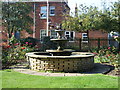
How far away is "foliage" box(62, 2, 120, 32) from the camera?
57.8 feet

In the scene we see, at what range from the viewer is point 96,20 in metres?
17.4

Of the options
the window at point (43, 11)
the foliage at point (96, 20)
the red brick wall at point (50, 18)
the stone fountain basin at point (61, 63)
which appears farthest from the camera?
the window at point (43, 11)

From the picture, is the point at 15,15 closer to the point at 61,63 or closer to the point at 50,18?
the point at 50,18

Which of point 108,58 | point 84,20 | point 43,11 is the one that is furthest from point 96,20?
point 43,11

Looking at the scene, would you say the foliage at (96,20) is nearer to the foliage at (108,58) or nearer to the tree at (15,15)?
the tree at (15,15)

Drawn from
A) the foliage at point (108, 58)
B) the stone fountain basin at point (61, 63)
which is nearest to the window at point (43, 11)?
the foliage at point (108, 58)

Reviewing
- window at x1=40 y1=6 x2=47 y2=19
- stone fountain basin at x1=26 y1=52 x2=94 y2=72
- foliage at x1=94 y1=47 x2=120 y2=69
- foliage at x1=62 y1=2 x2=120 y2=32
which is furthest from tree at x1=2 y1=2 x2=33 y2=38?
stone fountain basin at x1=26 y1=52 x2=94 y2=72

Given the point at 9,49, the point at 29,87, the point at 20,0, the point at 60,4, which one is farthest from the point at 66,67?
the point at 60,4

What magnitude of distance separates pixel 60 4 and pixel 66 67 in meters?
20.0

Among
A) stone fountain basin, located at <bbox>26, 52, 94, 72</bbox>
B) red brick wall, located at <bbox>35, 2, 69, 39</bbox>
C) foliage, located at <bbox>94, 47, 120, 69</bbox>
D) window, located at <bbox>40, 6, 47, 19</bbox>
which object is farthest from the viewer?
window, located at <bbox>40, 6, 47, 19</bbox>

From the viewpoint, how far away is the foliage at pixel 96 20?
17609 millimetres

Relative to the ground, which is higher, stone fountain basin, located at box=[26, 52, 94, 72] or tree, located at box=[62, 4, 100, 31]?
tree, located at box=[62, 4, 100, 31]

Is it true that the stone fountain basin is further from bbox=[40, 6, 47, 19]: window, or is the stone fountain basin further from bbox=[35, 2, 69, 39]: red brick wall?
bbox=[40, 6, 47, 19]: window

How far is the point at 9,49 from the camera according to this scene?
10047 mm
